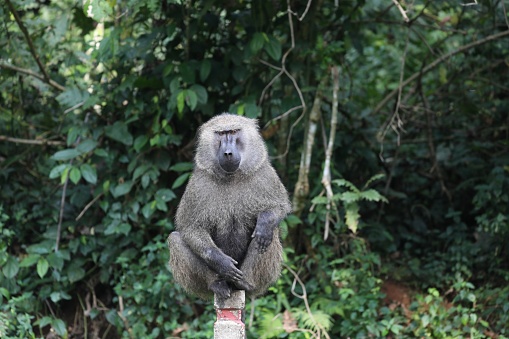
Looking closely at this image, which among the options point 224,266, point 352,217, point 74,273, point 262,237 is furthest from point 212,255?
point 74,273

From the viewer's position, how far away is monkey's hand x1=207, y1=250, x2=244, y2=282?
4250 millimetres

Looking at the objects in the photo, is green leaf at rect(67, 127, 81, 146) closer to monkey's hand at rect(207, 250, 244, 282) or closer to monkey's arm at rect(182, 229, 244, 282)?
monkey's arm at rect(182, 229, 244, 282)

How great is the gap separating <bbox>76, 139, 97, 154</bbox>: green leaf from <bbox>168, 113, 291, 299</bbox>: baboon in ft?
7.52

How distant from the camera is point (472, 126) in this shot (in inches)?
316

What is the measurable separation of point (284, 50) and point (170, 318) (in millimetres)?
2797

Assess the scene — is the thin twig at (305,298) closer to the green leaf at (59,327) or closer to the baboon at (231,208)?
the baboon at (231,208)

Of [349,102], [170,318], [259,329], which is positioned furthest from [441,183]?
[170,318]

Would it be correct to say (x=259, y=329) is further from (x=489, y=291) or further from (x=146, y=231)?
(x=489, y=291)

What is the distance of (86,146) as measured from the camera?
659 centimetres

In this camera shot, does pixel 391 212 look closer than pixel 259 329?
No

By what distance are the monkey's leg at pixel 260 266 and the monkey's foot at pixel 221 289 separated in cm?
8

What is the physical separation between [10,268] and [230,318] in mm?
2924

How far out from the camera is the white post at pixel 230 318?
410cm

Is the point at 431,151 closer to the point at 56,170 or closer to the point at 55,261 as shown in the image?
the point at 56,170
